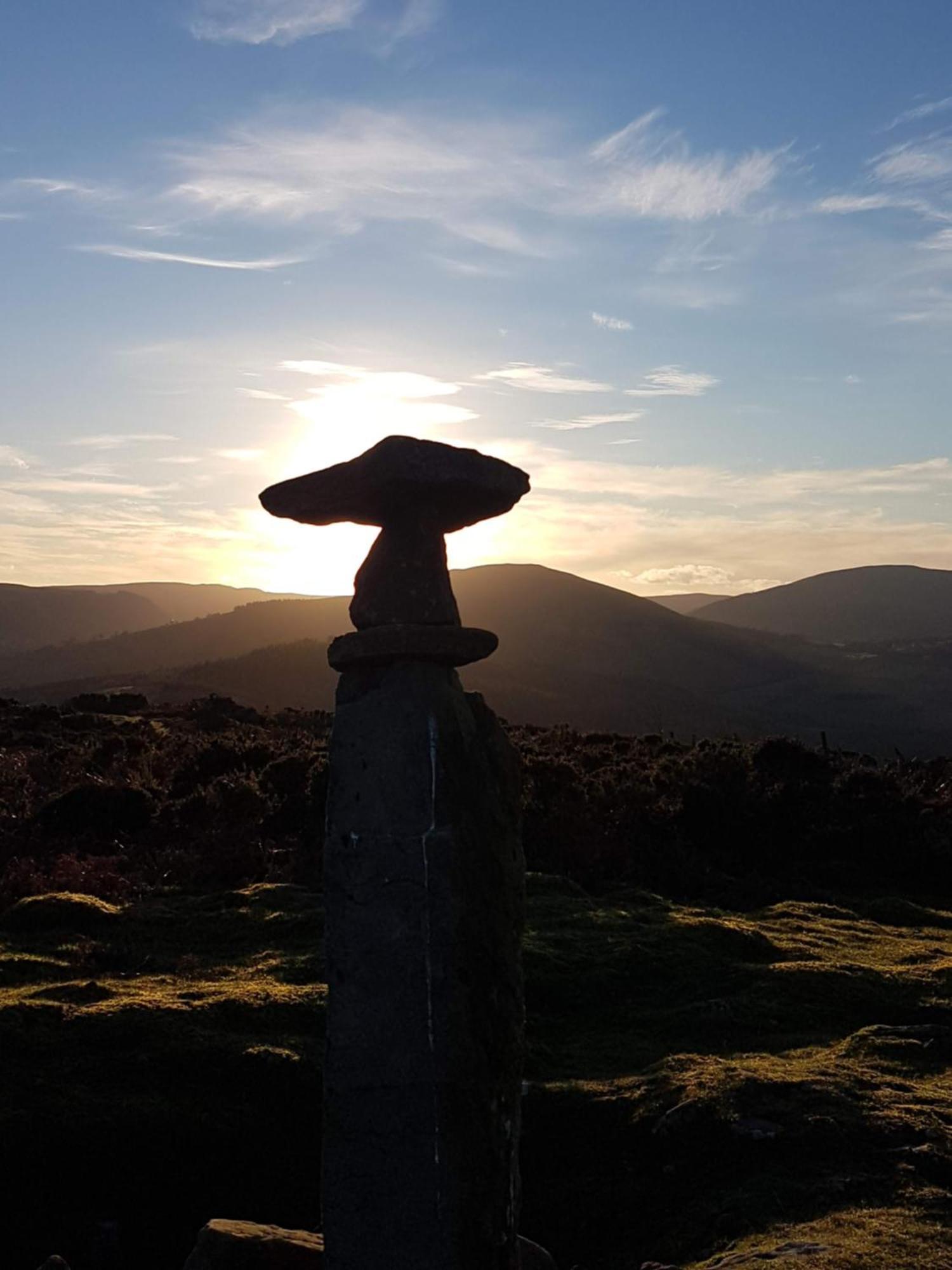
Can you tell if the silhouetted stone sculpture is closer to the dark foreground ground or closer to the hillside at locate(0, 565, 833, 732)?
the dark foreground ground

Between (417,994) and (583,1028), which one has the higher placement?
(417,994)

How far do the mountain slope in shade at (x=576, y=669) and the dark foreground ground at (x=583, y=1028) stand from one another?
47128 millimetres

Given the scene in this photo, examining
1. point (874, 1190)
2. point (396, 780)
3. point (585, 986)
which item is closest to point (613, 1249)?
point (874, 1190)

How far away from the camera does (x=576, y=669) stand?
99.1m

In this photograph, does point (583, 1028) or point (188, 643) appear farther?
point (188, 643)

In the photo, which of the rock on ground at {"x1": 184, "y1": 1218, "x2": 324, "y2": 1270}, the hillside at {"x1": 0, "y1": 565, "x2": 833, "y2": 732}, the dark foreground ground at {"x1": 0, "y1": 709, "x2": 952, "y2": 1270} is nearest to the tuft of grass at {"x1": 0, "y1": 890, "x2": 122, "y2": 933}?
the dark foreground ground at {"x1": 0, "y1": 709, "x2": 952, "y2": 1270}

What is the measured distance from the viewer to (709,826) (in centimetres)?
1988

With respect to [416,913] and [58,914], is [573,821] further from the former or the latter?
[416,913]

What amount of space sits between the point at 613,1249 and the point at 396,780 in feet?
10.7

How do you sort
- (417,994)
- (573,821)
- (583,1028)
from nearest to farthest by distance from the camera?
(417,994)
(583,1028)
(573,821)

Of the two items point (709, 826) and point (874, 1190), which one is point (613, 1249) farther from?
point (709, 826)

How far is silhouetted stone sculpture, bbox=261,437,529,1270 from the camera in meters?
5.51

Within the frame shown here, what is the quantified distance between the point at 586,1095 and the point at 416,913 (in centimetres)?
383

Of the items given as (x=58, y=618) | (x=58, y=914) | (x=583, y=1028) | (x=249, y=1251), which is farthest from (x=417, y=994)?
(x=58, y=618)
